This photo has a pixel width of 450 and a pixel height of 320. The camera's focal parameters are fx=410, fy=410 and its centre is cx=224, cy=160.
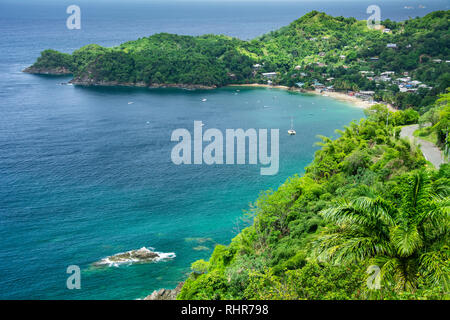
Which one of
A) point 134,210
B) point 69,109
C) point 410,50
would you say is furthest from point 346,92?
point 134,210

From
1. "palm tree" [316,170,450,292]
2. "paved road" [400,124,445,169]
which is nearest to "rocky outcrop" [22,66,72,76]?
"paved road" [400,124,445,169]

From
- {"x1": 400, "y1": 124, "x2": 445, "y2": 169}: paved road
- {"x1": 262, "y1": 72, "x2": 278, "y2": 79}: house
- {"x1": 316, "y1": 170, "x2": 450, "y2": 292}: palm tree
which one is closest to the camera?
{"x1": 316, "y1": 170, "x2": 450, "y2": 292}: palm tree

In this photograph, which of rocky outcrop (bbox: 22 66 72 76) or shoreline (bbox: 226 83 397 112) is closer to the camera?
shoreline (bbox: 226 83 397 112)

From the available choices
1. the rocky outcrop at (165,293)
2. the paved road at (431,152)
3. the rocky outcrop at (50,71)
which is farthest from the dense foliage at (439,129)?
the rocky outcrop at (50,71)

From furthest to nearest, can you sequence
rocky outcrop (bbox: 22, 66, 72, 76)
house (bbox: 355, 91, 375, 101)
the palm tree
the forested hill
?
rocky outcrop (bbox: 22, 66, 72, 76) < the forested hill < house (bbox: 355, 91, 375, 101) < the palm tree

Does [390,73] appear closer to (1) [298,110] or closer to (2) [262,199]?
(1) [298,110]

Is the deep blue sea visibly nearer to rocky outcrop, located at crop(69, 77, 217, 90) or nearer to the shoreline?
the shoreline

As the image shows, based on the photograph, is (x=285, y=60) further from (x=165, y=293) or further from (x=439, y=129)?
(x=165, y=293)

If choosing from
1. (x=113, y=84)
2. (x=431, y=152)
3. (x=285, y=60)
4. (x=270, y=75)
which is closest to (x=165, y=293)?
(x=431, y=152)

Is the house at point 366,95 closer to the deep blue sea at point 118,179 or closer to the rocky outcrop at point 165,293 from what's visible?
the deep blue sea at point 118,179
